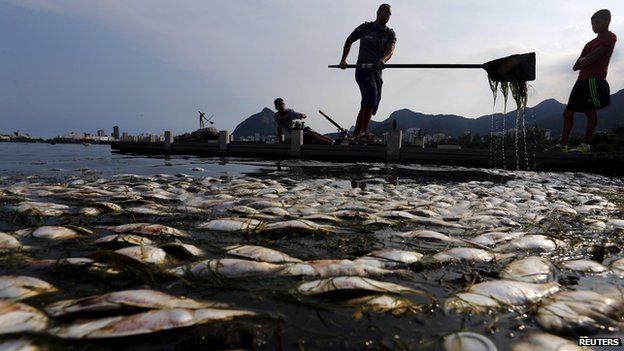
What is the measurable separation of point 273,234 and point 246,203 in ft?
4.52

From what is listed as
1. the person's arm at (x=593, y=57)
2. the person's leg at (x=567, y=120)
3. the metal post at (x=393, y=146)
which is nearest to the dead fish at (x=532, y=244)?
the person's arm at (x=593, y=57)

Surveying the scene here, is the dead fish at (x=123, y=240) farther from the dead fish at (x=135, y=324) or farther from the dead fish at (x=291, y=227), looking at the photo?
the dead fish at (x=135, y=324)

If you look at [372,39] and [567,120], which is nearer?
[567,120]

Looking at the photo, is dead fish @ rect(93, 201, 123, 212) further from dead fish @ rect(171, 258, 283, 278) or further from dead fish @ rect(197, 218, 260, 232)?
dead fish @ rect(171, 258, 283, 278)

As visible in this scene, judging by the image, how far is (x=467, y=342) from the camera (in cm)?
117

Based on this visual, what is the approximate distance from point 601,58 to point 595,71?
1.12 feet

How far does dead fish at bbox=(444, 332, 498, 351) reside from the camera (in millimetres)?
1134

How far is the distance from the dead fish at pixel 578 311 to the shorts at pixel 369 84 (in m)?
10.0

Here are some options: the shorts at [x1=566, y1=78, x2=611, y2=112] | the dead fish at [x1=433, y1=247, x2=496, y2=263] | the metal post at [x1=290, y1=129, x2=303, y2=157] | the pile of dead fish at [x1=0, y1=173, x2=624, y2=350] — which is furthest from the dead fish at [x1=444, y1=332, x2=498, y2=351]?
the metal post at [x1=290, y1=129, x2=303, y2=157]

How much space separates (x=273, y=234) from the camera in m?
2.58

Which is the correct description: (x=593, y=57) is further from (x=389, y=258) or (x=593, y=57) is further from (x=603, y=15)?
(x=389, y=258)

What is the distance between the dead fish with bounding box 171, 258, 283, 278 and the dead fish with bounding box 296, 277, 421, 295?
0.28 m

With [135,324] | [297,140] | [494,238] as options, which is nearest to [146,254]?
[135,324]

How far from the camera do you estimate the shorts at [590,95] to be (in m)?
9.20
